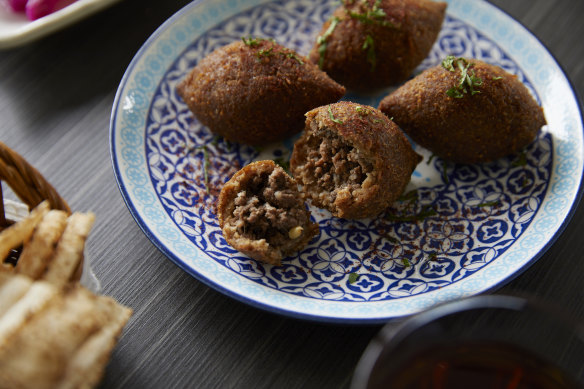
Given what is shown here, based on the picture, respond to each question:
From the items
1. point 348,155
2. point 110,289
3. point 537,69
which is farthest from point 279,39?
point 110,289

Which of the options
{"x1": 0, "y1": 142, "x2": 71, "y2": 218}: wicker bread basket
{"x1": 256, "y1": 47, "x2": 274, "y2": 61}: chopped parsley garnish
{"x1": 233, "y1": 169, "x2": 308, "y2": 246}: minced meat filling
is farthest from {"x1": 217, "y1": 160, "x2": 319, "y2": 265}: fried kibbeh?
{"x1": 0, "y1": 142, "x2": 71, "y2": 218}: wicker bread basket

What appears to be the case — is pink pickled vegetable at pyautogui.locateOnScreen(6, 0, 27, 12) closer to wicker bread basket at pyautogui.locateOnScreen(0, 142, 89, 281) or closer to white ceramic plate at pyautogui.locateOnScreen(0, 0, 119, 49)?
white ceramic plate at pyautogui.locateOnScreen(0, 0, 119, 49)

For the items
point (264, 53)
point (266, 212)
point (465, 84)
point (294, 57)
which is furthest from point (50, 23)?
point (465, 84)

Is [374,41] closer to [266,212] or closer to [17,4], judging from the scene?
[266,212]

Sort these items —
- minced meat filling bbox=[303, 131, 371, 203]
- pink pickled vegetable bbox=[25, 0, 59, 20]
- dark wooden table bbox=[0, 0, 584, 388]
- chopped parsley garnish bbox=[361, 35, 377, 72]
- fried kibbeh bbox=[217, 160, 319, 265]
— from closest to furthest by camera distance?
1. dark wooden table bbox=[0, 0, 584, 388]
2. fried kibbeh bbox=[217, 160, 319, 265]
3. minced meat filling bbox=[303, 131, 371, 203]
4. chopped parsley garnish bbox=[361, 35, 377, 72]
5. pink pickled vegetable bbox=[25, 0, 59, 20]

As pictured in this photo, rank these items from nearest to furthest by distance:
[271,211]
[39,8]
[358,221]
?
[271,211]
[358,221]
[39,8]

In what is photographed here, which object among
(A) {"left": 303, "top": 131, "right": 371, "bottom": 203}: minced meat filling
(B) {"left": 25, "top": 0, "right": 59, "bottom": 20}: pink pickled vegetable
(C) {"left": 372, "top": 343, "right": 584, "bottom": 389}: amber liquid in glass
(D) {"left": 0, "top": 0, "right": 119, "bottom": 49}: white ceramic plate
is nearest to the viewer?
(C) {"left": 372, "top": 343, "right": 584, "bottom": 389}: amber liquid in glass

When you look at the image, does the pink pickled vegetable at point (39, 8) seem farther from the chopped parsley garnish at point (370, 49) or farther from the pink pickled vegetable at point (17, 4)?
the chopped parsley garnish at point (370, 49)
